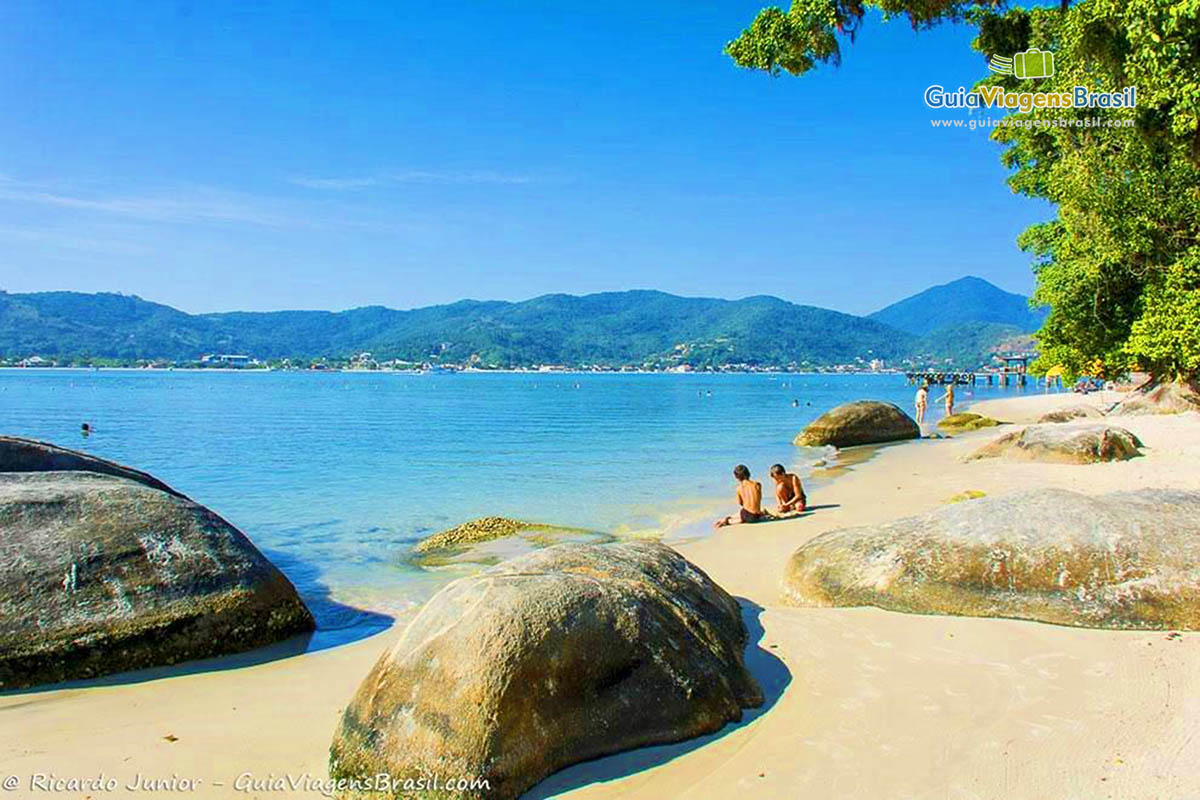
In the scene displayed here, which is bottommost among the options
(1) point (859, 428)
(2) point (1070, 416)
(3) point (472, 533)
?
(3) point (472, 533)

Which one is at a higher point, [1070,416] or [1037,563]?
Result: [1037,563]

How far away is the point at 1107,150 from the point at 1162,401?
2016 centimetres

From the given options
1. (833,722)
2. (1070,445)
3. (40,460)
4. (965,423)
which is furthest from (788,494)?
(965,423)

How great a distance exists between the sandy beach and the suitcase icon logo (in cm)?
1314

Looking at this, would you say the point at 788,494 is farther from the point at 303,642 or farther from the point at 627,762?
the point at 627,762

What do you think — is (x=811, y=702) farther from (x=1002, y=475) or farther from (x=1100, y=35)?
(x=1002, y=475)

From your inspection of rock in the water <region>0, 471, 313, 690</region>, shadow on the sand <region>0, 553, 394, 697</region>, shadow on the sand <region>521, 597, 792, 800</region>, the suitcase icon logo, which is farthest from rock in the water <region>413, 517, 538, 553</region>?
the suitcase icon logo

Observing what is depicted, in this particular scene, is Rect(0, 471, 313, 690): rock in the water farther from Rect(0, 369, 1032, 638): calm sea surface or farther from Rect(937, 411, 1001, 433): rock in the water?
Rect(937, 411, 1001, 433): rock in the water

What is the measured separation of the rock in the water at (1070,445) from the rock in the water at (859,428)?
29.5ft

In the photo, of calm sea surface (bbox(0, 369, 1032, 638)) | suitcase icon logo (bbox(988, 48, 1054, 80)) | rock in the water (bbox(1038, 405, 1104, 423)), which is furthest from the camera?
rock in the water (bbox(1038, 405, 1104, 423))

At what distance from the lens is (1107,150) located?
16.0 m

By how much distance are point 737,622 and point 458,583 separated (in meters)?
2.80

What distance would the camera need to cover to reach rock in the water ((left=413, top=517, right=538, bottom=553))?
13.9m

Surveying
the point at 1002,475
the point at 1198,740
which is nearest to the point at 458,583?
the point at 1198,740
